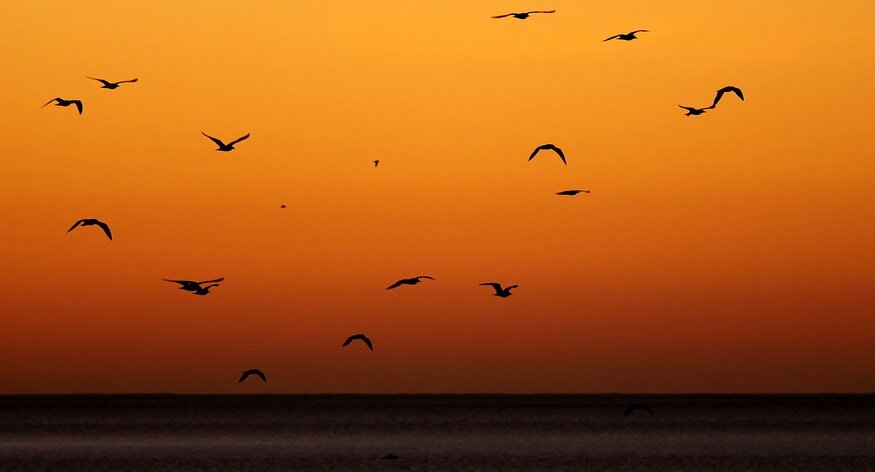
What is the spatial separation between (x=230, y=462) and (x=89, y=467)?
6.63 m

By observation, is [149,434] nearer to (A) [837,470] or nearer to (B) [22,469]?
(B) [22,469]

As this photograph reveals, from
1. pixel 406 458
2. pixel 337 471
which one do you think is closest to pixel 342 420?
pixel 406 458

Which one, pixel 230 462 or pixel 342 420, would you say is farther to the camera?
pixel 342 420

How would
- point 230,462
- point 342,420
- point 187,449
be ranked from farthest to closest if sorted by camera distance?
point 342,420
point 187,449
point 230,462

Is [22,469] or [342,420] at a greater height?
[342,420]

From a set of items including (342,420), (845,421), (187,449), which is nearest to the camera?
(187,449)

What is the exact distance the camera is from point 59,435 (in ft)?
387

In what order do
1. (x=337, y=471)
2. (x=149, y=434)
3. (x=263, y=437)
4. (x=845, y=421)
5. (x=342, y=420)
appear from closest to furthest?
(x=337, y=471)
(x=263, y=437)
(x=149, y=434)
(x=845, y=421)
(x=342, y=420)

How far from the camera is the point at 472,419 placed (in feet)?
525

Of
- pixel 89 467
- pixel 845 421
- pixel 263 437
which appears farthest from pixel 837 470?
pixel 845 421

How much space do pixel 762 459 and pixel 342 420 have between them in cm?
8051

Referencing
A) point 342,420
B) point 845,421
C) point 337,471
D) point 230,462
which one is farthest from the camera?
point 342,420

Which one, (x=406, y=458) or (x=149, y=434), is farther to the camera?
(x=149, y=434)

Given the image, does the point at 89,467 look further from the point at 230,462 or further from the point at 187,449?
the point at 187,449
